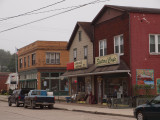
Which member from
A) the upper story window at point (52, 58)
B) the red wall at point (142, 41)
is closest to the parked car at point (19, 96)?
the red wall at point (142, 41)

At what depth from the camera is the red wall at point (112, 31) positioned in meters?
27.7

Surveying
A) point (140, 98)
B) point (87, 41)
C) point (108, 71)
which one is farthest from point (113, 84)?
point (87, 41)

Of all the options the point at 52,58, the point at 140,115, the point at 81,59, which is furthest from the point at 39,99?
the point at 52,58

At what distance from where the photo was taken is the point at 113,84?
98.4ft

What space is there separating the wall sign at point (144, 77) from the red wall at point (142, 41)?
298mm

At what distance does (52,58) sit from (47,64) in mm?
1355

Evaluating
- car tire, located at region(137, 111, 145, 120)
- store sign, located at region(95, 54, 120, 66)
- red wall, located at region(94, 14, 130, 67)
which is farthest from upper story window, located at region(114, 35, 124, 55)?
car tire, located at region(137, 111, 145, 120)

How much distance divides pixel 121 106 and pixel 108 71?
333 centimetres

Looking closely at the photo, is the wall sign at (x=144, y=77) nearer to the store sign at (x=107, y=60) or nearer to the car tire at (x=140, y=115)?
the store sign at (x=107, y=60)

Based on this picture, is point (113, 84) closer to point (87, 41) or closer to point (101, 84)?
point (101, 84)

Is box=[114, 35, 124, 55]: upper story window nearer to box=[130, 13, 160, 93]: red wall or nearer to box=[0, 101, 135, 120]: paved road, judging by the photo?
box=[130, 13, 160, 93]: red wall

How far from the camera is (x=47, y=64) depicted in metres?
55.3

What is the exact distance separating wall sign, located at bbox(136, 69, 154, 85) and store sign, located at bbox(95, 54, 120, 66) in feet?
6.77

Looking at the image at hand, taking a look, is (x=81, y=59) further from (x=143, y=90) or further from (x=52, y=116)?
(x=52, y=116)
